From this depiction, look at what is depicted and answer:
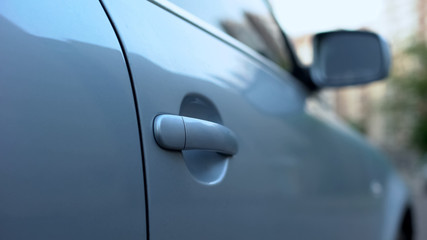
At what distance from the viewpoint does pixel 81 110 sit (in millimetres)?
773

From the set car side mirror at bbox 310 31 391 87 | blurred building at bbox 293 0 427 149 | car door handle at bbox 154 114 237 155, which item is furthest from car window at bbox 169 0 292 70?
blurred building at bbox 293 0 427 149

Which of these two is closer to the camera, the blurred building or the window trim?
the window trim

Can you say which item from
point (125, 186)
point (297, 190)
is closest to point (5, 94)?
point (125, 186)

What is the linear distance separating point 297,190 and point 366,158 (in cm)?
92

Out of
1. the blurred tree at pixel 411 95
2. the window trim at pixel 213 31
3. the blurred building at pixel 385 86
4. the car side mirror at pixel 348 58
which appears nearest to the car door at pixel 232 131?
the window trim at pixel 213 31

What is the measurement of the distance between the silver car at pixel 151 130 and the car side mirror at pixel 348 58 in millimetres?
361

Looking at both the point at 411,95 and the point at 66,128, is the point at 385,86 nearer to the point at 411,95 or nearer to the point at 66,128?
the point at 411,95

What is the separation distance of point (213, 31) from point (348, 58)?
0.92m

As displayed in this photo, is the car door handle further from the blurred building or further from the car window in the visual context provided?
the blurred building

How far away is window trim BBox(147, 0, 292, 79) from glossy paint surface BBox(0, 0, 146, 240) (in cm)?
26

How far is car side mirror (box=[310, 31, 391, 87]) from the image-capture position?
2.00m

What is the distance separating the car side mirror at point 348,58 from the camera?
2.00m

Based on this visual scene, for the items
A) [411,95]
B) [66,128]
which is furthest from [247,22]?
[411,95]

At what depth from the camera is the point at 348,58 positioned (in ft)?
6.63
